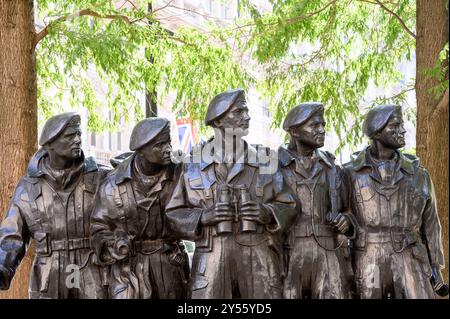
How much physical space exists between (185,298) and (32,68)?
4.21m

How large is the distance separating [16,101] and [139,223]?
3.67m

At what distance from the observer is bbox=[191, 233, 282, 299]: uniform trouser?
299 inches

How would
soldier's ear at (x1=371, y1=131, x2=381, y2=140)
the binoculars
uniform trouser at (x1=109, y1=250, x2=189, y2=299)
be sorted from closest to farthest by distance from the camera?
the binoculars < uniform trouser at (x1=109, y1=250, x2=189, y2=299) < soldier's ear at (x1=371, y1=131, x2=381, y2=140)

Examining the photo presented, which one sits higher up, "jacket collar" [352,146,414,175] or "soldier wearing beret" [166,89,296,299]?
"jacket collar" [352,146,414,175]

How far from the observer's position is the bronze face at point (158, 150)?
314 inches

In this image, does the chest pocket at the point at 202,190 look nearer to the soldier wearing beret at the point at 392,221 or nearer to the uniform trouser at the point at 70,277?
the uniform trouser at the point at 70,277

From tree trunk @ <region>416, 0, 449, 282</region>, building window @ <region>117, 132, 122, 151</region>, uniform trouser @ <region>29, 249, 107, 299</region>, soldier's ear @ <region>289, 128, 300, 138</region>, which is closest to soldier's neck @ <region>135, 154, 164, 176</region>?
uniform trouser @ <region>29, 249, 107, 299</region>

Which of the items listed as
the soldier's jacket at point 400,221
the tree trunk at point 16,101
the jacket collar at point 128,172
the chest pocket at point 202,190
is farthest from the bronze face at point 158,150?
the tree trunk at point 16,101

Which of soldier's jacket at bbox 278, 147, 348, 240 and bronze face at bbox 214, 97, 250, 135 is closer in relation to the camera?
bronze face at bbox 214, 97, 250, 135

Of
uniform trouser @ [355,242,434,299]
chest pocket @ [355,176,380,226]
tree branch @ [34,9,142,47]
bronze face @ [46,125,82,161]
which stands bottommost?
uniform trouser @ [355,242,434,299]

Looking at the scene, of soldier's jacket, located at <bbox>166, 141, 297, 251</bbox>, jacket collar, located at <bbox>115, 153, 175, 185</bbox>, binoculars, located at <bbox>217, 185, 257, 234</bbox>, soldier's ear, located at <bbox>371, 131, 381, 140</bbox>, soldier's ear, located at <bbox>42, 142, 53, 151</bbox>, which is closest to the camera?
binoculars, located at <bbox>217, 185, 257, 234</bbox>

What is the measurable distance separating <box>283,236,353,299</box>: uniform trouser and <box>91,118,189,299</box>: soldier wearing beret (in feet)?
2.78

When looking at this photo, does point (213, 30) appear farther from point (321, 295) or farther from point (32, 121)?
point (321, 295)

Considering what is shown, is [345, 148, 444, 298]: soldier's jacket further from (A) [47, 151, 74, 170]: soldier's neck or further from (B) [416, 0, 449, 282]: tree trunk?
(B) [416, 0, 449, 282]: tree trunk
